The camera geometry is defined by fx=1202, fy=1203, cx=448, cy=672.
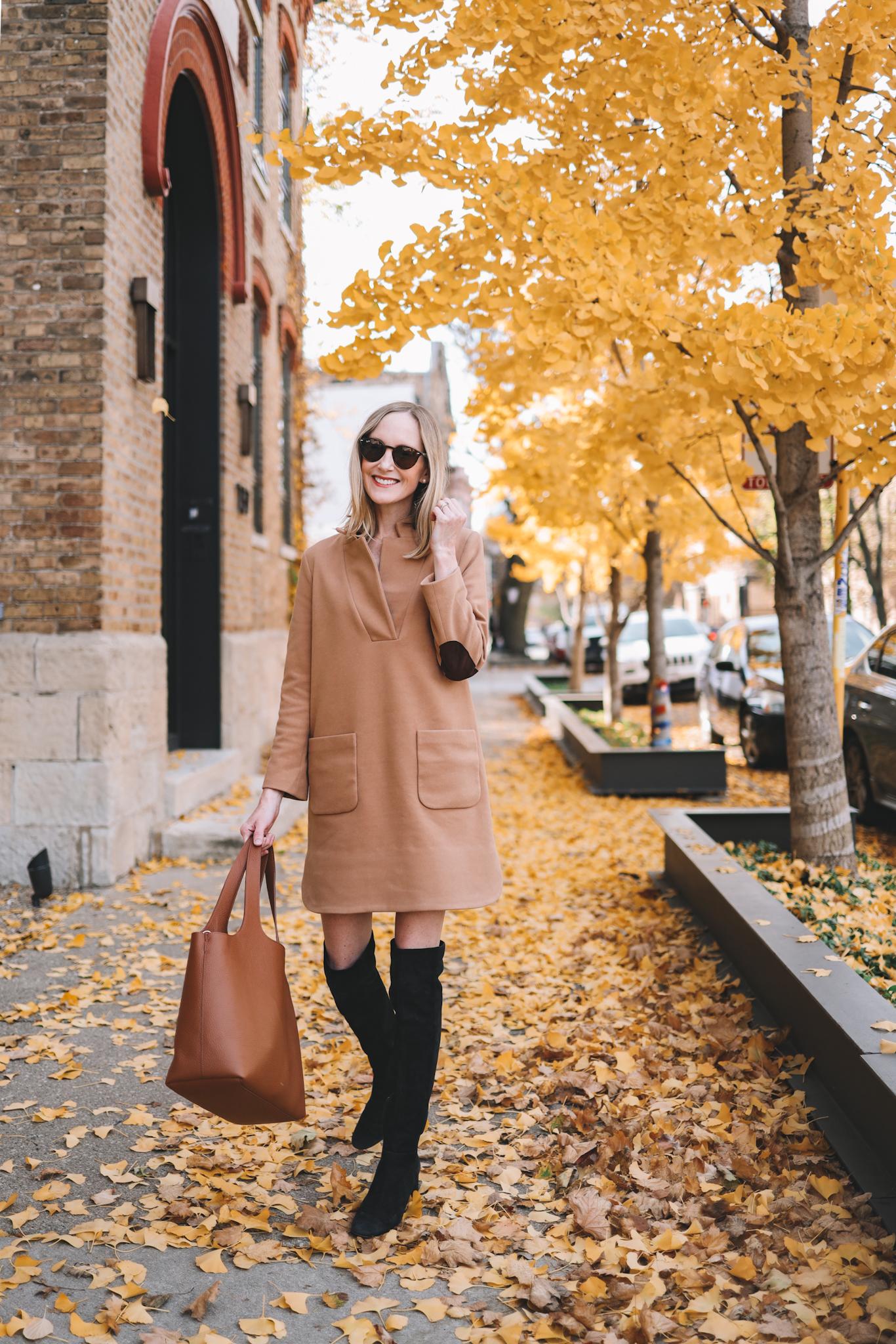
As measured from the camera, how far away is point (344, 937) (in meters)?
3.07

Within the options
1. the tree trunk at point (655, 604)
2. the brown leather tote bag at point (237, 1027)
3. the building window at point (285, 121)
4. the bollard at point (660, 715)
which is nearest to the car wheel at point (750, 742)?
the bollard at point (660, 715)

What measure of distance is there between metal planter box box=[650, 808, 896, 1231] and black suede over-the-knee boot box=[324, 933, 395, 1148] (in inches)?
48.5

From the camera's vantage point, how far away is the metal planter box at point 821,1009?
3043 millimetres

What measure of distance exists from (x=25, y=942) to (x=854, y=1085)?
Answer: 3.71m

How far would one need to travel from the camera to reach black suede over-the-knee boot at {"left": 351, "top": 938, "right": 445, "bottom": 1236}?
2.93 m

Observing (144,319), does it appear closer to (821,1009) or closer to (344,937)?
(344,937)

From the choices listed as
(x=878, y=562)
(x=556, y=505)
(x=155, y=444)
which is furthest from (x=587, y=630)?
(x=155, y=444)

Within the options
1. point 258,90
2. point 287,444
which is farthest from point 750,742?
point 258,90

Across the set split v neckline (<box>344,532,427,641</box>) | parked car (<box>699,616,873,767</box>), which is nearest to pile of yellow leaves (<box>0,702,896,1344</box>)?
split v neckline (<box>344,532,427,641</box>)

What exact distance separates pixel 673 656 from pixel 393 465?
60.5 feet

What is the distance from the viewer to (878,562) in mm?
27453

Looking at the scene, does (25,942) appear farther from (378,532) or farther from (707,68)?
(707,68)

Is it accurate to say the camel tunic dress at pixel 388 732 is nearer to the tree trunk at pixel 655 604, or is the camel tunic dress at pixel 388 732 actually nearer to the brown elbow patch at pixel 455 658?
the brown elbow patch at pixel 455 658

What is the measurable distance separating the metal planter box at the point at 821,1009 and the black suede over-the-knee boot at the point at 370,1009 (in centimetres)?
123
